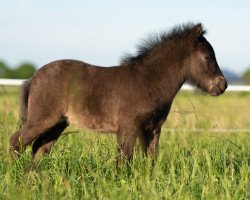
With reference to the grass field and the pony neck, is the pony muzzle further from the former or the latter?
the grass field

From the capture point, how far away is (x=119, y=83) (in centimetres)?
697

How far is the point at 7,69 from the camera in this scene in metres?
65.2

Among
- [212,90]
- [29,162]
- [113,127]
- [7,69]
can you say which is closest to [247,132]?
[212,90]

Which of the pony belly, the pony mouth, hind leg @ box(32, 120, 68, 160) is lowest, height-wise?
hind leg @ box(32, 120, 68, 160)

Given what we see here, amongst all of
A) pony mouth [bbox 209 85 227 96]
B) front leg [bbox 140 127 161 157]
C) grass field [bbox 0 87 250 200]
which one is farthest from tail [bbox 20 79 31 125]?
pony mouth [bbox 209 85 227 96]

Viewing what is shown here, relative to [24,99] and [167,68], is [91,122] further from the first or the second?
[167,68]

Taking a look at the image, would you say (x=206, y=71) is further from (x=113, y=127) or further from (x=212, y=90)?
(x=113, y=127)

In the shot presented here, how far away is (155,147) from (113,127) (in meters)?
0.53

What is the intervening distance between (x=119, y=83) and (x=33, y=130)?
3.75ft

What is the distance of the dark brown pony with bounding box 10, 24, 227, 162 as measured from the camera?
691 centimetres

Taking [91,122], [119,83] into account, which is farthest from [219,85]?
[91,122]

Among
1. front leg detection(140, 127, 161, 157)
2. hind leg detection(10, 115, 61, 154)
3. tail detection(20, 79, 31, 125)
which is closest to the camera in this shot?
front leg detection(140, 127, 161, 157)

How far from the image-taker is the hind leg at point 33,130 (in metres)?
7.01

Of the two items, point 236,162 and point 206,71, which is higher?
point 206,71
